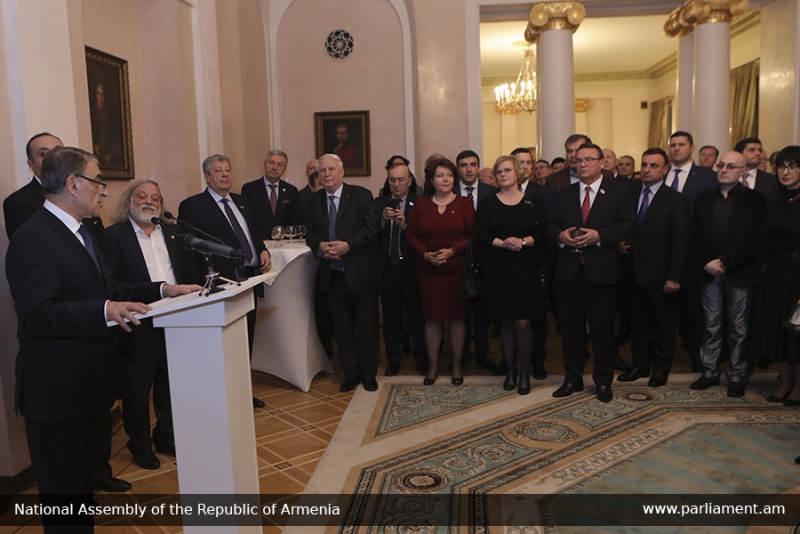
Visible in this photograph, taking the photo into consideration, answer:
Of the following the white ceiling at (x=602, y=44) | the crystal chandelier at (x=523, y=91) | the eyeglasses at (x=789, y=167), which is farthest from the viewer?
the crystal chandelier at (x=523, y=91)

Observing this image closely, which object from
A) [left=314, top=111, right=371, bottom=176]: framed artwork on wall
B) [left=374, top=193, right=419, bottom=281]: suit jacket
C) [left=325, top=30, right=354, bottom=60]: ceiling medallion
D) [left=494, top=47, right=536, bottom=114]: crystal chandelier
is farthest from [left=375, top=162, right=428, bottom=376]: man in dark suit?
[left=494, top=47, right=536, bottom=114]: crystal chandelier

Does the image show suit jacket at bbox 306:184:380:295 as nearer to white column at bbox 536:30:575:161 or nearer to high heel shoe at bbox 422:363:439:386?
high heel shoe at bbox 422:363:439:386

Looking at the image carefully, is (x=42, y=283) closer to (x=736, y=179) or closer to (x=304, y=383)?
(x=304, y=383)

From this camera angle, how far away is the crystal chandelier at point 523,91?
1452 centimetres

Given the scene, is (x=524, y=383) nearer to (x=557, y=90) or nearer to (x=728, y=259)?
(x=728, y=259)

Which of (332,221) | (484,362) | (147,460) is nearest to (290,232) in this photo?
(332,221)

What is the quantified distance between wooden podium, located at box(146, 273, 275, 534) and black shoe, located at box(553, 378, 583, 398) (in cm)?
311

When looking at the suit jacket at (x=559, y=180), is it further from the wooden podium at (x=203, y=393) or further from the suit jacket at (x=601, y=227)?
the wooden podium at (x=203, y=393)

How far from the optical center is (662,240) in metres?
4.99

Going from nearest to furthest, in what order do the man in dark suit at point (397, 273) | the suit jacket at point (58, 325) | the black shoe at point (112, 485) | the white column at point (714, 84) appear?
1. the suit jacket at point (58, 325)
2. the black shoe at point (112, 485)
3. the man in dark suit at point (397, 273)
4. the white column at point (714, 84)

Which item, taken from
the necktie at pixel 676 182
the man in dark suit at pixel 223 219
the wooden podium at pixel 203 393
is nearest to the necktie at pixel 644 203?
the necktie at pixel 676 182

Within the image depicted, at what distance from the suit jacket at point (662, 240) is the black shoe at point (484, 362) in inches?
58.5

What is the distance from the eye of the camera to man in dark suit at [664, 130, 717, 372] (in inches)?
211

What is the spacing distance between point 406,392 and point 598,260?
1815 millimetres
